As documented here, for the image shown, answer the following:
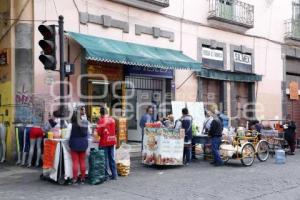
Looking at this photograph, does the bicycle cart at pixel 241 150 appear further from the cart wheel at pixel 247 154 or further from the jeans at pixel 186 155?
the jeans at pixel 186 155

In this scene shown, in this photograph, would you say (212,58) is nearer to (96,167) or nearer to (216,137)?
(216,137)

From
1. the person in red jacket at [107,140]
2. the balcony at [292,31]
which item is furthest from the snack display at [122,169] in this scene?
the balcony at [292,31]

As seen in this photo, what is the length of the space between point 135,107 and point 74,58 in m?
3.86

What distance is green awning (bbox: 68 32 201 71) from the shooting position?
12.0 meters

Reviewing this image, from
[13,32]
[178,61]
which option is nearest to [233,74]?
[178,61]

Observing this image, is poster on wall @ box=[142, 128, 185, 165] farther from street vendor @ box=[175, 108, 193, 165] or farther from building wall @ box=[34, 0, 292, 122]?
building wall @ box=[34, 0, 292, 122]

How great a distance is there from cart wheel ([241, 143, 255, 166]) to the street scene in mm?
32

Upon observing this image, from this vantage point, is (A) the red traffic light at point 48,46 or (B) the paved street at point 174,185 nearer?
(B) the paved street at point 174,185

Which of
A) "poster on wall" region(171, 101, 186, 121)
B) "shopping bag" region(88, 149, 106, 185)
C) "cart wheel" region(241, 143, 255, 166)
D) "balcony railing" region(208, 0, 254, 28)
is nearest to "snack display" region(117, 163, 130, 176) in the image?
"shopping bag" region(88, 149, 106, 185)

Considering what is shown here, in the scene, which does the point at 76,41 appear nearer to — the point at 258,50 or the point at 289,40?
the point at 258,50

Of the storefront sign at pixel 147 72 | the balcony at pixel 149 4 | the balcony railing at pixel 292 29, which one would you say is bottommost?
the storefront sign at pixel 147 72

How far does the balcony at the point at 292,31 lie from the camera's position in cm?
2095

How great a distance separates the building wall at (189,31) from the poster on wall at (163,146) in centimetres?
275

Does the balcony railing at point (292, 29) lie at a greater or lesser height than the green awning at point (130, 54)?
greater
